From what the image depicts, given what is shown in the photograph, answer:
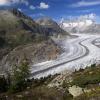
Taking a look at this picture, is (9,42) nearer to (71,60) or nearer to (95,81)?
(71,60)

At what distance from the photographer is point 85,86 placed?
132ft

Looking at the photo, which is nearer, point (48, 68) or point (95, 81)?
point (95, 81)

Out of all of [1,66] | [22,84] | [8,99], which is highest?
[8,99]

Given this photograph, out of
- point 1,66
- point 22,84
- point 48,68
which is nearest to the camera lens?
point 22,84

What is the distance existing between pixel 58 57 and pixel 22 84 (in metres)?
123

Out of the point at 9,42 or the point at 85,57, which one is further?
the point at 9,42

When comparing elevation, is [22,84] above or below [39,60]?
above

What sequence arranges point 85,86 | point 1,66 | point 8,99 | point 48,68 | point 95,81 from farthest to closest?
point 1,66
point 48,68
point 95,81
point 85,86
point 8,99

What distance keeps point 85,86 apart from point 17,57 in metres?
140

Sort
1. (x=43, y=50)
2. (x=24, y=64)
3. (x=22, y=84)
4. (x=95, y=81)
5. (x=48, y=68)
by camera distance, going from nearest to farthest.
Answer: (x=95, y=81), (x=22, y=84), (x=24, y=64), (x=48, y=68), (x=43, y=50)

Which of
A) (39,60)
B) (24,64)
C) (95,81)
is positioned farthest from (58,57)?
(95,81)

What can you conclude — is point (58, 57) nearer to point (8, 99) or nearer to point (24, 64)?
point (24, 64)

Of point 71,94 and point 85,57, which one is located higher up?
point 71,94

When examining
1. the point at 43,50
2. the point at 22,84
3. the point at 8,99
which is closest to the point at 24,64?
the point at 22,84
